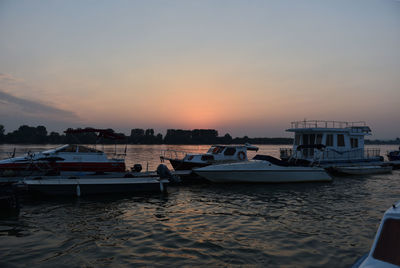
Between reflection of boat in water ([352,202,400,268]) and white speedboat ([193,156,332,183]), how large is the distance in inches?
582

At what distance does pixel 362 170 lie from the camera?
83.4ft

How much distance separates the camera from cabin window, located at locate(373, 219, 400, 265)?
155 inches

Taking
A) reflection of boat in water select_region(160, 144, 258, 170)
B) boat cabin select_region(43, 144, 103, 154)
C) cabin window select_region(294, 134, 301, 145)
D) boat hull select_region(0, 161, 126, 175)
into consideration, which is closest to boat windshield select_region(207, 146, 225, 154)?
reflection of boat in water select_region(160, 144, 258, 170)

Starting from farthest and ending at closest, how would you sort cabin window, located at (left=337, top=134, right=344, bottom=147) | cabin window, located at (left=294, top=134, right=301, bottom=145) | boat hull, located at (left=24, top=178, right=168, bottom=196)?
cabin window, located at (left=294, top=134, right=301, bottom=145)
cabin window, located at (left=337, top=134, right=344, bottom=147)
boat hull, located at (left=24, top=178, right=168, bottom=196)

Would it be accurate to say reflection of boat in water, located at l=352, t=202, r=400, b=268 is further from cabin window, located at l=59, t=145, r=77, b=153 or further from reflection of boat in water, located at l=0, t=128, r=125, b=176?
cabin window, located at l=59, t=145, r=77, b=153

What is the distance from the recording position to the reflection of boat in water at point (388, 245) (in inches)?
155

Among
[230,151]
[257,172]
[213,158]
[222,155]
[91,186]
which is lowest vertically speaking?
[91,186]

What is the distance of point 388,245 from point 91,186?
45.9ft

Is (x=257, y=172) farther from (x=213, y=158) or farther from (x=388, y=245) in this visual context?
(x=388, y=245)

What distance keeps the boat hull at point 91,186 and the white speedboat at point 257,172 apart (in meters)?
4.00

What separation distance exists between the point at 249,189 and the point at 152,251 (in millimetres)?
10857

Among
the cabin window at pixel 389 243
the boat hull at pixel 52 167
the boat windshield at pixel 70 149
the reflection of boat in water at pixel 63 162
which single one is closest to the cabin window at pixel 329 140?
the reflection of boat in water at pixel 63 162

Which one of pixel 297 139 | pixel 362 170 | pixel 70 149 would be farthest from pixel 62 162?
pixel 362 170

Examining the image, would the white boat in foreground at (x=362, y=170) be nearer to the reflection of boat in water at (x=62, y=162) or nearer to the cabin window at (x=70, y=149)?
the reflection of boat in water at (x=62, y=162)
